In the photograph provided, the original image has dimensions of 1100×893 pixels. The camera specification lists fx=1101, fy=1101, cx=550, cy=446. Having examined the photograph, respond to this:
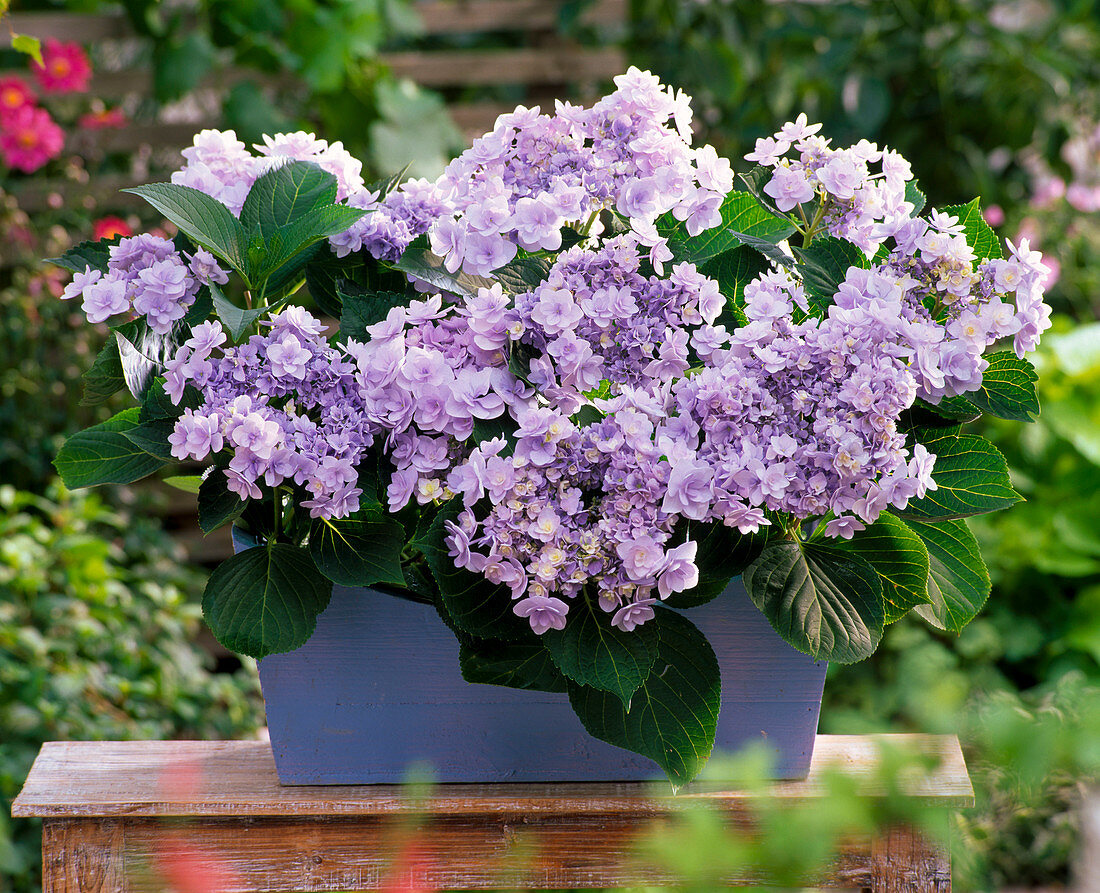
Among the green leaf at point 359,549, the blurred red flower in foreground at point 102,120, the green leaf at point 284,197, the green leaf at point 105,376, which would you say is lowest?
the green leaf at point 359,549

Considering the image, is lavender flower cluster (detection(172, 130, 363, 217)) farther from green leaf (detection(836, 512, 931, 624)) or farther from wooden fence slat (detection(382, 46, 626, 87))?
wooden fence slat (detection(382, 46, 626, 87))

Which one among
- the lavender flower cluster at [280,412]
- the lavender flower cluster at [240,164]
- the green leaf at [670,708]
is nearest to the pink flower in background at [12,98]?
the lavender flower cluster at [240,164]

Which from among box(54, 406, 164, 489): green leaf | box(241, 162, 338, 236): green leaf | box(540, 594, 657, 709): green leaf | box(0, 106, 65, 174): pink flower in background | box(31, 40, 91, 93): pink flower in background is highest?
box(31, 40, 91, 93): pink flower in background

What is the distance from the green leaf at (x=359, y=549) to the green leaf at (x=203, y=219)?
0.21 m

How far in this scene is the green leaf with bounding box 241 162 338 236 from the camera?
2.89 feet

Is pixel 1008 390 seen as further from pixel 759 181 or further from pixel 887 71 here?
pixel 887 71

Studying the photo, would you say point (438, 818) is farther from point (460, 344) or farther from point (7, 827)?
point (7, 827)

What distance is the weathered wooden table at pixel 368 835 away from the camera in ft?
2.82

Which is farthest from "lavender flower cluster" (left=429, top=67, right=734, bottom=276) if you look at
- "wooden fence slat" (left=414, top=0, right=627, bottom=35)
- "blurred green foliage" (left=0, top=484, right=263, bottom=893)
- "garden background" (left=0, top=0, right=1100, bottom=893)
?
"wooden fence slat" (left=414, top=0, right=627, bottom=35)

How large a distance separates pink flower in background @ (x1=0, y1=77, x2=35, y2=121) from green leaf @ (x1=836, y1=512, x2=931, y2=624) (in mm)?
2018

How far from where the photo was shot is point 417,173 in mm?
2562

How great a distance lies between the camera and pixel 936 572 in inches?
33.8

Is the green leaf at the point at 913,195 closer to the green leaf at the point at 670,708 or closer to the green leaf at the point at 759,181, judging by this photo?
the green leaf at the point at 759,181

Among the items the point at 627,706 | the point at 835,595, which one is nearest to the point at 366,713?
the point at 627,706
